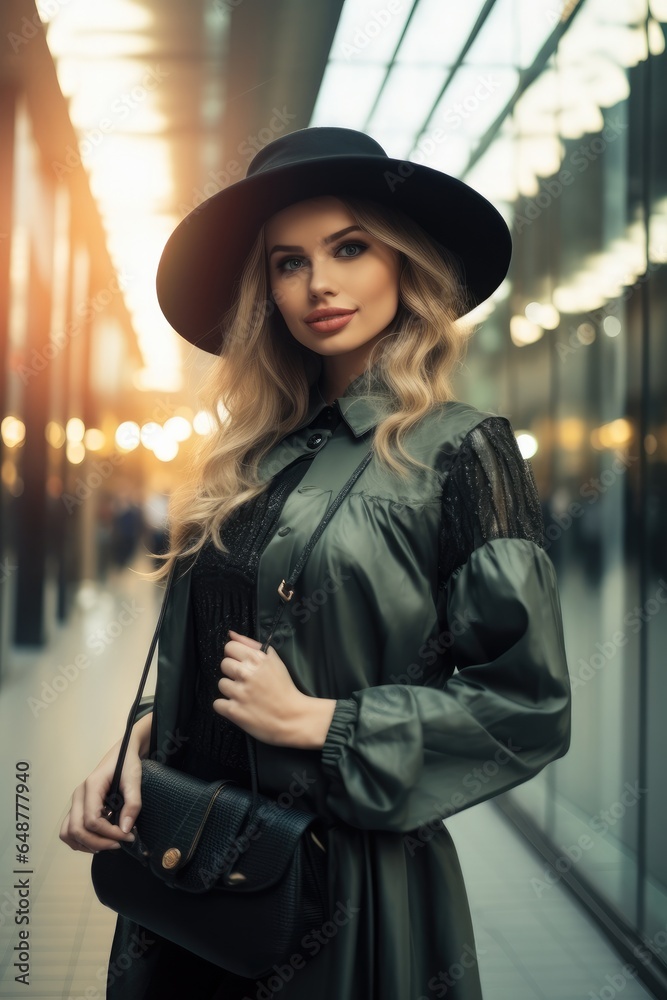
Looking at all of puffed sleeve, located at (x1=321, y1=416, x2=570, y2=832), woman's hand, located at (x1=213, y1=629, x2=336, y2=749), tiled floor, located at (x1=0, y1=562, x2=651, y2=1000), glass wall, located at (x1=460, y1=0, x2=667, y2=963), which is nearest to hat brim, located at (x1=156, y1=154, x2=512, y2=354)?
puffed sleeve, located at (x1=321, y1=416, x2=570, y2=832)

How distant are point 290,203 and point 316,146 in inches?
3.9

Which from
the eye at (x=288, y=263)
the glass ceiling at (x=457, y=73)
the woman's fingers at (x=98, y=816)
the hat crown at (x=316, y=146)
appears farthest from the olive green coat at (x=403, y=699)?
the glass ceiling at (x=457, y=73)

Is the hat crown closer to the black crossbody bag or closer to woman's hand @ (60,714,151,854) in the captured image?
the black crossbody bag

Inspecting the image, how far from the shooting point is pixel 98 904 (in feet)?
10.3

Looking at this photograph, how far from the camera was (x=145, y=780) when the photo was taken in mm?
1238

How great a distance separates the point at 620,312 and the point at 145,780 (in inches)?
101

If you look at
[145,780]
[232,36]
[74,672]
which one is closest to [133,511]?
[74,672]

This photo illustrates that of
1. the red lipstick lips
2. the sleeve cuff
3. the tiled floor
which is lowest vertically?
the tiled floor

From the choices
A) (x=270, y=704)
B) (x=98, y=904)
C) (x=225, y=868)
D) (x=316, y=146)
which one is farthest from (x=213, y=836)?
(x=98, y=904)

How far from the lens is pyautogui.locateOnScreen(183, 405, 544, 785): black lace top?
3.75ft

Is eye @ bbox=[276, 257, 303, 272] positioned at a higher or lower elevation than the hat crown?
lower

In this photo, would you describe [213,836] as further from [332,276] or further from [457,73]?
[457,73]

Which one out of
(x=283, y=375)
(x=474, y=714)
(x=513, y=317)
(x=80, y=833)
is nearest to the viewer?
(x=474, y=714)

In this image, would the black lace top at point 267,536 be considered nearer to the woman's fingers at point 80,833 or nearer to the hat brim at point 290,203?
the woman's fingers at point 80,833
